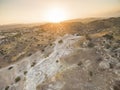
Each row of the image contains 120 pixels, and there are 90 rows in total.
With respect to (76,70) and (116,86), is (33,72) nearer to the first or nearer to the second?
(76,70)

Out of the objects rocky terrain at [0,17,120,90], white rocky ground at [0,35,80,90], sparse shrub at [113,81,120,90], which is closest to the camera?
sparse shrub at [113,81,120,90]

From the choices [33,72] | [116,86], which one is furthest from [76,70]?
[33,72]

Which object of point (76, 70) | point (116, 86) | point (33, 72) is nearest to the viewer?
point (116, 86)

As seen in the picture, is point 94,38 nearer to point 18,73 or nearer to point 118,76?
point 118,76

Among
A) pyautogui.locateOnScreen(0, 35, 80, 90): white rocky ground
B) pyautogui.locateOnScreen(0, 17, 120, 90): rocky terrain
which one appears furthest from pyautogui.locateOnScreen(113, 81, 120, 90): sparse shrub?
pyautogui.locateOnScreen(0, 35, 80, 90): white rocky ground

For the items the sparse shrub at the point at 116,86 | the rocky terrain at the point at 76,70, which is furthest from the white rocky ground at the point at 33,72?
the sparse shrub at the point at 116,86

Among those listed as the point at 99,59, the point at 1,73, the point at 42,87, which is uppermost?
the point at 99,59

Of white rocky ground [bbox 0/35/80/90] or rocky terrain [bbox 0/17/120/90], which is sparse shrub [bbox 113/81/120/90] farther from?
white rocky ground [bbox 0/35/80/90]

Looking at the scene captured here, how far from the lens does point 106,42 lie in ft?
149

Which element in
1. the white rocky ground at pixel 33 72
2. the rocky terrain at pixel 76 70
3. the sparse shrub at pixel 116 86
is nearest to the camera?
the sparse shrub at pixel 116 86

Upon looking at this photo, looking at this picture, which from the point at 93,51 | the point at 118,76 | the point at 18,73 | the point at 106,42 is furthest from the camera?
the point at 18,73

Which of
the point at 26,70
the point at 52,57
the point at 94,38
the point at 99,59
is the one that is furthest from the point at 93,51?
the point at 26,70

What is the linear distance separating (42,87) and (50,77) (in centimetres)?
334

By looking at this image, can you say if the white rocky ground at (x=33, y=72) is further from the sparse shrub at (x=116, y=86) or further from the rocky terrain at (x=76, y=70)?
the sparse shrub at (x=116, y=86)
